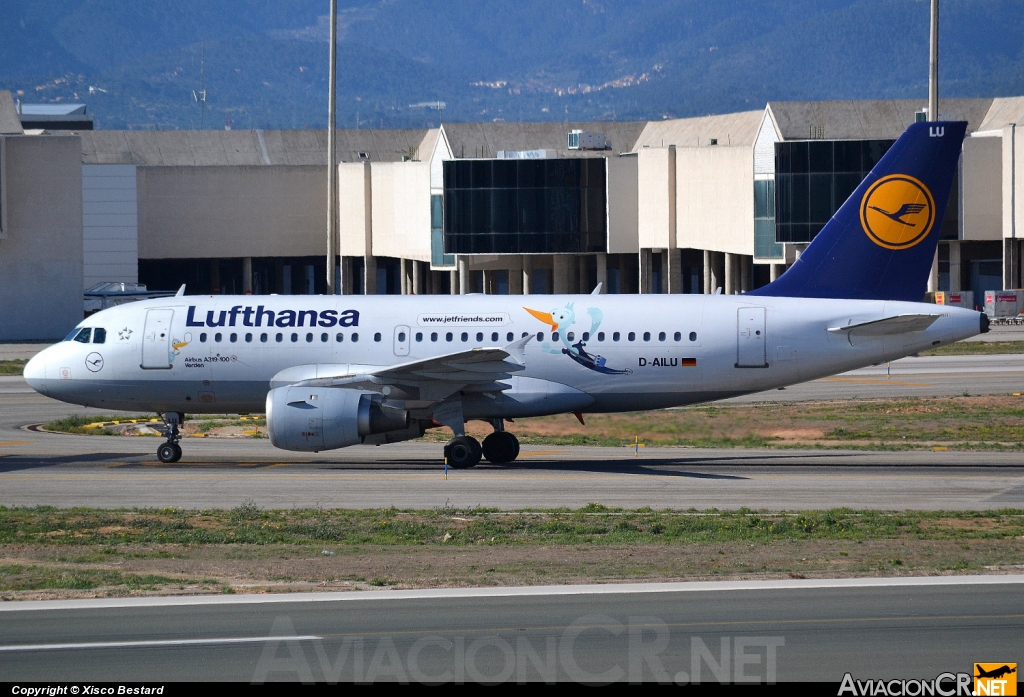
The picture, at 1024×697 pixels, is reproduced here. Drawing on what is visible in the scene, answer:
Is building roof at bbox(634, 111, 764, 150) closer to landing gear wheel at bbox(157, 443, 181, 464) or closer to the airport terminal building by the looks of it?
the airport terminal building

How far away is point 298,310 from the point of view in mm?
32219

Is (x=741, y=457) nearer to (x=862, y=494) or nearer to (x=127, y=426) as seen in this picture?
(x=862, y=494)

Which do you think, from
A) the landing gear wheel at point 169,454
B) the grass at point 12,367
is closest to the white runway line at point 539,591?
the landing gear wheel at point 169,454

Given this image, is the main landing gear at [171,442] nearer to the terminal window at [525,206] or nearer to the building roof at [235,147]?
the terminal window at [525,206]

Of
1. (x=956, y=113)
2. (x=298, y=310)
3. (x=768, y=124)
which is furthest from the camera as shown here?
(x=956, y=113)

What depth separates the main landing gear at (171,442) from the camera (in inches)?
1265

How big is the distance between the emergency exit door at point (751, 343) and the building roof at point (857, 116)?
51.6 metres

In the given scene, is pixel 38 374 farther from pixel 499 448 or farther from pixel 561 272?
pixel 561 272

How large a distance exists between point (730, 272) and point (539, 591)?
224 feet

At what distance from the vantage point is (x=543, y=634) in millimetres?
14922

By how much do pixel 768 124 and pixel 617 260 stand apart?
722 inches

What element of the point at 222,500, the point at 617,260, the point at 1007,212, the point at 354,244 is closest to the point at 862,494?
the point at 222,500

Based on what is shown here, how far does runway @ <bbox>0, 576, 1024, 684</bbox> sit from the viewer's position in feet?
44.0

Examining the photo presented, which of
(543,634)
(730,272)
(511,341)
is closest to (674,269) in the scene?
(730,272)
